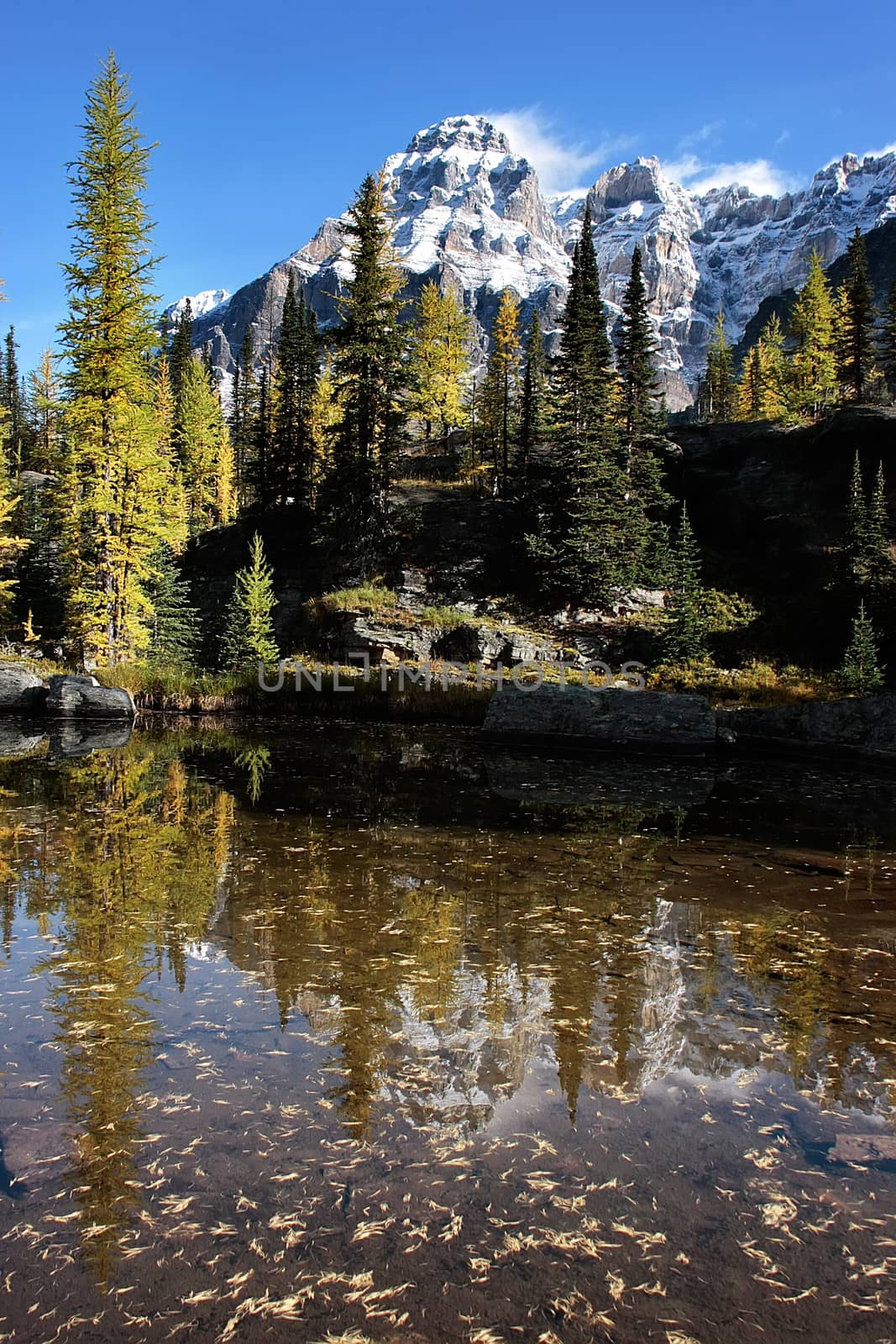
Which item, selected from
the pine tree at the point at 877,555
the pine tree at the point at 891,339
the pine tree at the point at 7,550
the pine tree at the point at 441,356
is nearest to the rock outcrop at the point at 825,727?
the pine tree at the point at 877,555

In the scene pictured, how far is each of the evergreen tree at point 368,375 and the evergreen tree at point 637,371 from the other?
418 inches

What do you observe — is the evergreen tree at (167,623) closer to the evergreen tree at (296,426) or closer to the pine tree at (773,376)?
the evergreen tree at (296,426)

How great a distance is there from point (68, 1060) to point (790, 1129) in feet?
11.7

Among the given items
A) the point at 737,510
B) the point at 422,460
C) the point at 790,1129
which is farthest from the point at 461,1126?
the point at 422,460

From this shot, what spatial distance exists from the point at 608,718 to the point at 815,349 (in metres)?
48.4

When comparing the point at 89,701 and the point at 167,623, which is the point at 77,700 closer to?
the point at 89,701

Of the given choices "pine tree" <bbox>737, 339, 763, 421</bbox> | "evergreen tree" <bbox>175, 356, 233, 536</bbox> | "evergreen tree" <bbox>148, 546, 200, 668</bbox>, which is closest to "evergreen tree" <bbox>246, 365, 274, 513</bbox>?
"evergreen tree" <bbox>175, 356, 233, 536</bbox>

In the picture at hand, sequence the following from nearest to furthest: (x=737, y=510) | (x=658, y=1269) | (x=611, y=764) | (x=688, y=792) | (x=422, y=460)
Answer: (x=658, y=1269)
(x=688, y=792)
(x=611, y=764)
(x=737, y=510)
(x=422, y=460)

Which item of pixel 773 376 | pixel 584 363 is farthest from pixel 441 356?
pixel 773 376

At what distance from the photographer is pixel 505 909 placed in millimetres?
6438

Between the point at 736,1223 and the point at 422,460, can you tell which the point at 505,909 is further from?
the point at 422,460

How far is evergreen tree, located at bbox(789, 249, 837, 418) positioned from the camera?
5206 cm

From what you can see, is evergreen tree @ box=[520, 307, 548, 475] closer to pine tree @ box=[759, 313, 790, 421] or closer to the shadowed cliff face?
the shadowed cliff face

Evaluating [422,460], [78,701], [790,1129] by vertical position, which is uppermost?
[422,460]
